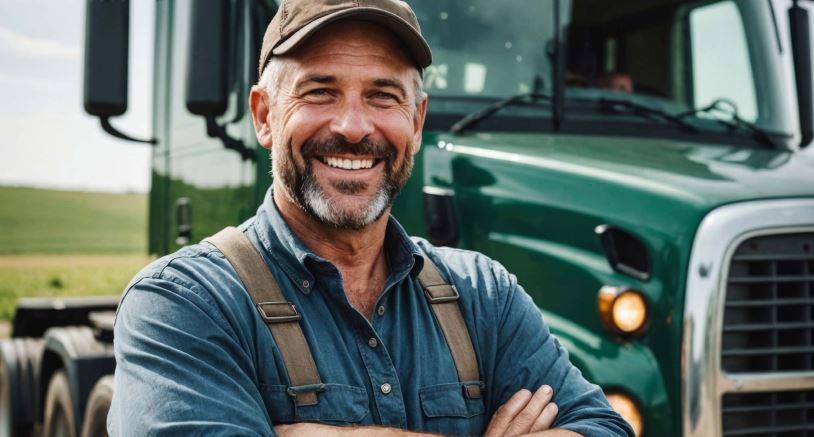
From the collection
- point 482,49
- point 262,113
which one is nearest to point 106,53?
point 262,113

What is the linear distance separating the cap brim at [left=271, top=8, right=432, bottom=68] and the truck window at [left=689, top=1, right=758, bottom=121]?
2.23m

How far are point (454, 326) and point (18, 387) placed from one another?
3.93 metres

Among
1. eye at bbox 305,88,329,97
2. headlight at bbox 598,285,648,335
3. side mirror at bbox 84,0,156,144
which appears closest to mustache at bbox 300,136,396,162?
eye at bbox 305,88,329,97

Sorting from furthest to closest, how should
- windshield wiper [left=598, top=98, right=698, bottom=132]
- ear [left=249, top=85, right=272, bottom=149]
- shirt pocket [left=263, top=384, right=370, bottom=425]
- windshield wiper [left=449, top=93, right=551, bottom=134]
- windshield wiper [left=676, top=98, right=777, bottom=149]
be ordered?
windshield wiper [left=676, top=98, right=777, bottom=149] < windshield wiper [left=598, top=98, right=698, bottom=132] < windshield wiper [left=449, top=93, right=551, bottom=134] < ear [left=249, top=85, right=272, bottom=149] < shirt pocket [left=263, top=384, right=370, bottom=425]

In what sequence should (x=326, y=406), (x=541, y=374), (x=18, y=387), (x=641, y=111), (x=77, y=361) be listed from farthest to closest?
(x=18, y=387) < (x=77, y=361) < (x=641, y=111) < (x=541, y=374) < (x=326, y=406)

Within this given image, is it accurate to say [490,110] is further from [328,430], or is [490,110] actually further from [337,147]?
[328,430]

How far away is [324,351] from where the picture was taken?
1939mm

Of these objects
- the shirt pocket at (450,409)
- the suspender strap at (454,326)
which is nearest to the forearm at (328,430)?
the shirt pocket at (450,409)

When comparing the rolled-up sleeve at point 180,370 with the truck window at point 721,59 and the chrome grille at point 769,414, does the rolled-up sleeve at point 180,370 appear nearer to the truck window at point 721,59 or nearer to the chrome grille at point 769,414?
the chrome grille at point 769,414

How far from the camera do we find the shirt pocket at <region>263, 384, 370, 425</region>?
187 cm

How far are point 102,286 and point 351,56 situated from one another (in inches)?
803

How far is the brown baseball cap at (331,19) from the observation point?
2115 millimetres

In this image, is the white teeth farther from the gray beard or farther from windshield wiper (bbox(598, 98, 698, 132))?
windshield wiper (bbox(598, 98, 698, 132))

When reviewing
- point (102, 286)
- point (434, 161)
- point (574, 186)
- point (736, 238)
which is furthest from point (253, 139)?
point (102, 286)
